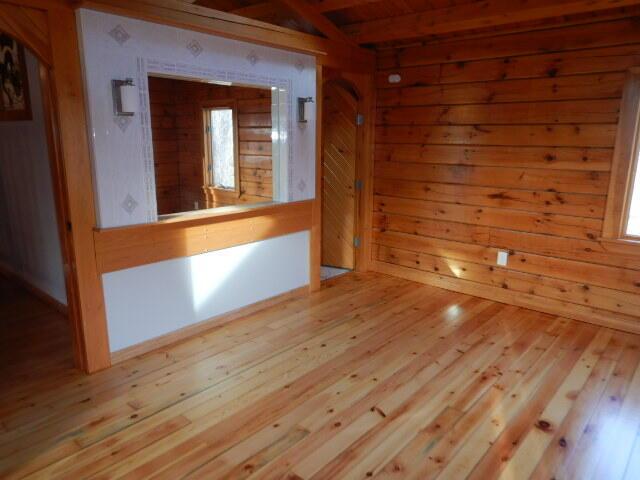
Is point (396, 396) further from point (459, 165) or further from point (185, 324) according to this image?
point (459, 165)

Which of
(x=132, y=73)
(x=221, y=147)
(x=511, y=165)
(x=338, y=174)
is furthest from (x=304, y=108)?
(x=221, y=147)

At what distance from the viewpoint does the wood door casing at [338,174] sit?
469cm

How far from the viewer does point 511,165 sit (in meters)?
3.77

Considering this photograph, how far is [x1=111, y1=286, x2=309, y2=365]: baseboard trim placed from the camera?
292 cm

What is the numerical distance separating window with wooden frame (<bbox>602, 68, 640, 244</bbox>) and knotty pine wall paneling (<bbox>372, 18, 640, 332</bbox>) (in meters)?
0.05

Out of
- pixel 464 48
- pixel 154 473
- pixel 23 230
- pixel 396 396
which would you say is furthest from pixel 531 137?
pixel 23 230

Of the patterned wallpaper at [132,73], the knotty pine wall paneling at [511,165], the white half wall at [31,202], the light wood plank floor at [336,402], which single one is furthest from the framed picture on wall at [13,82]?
the knotty pine wall paneling at [511,165]

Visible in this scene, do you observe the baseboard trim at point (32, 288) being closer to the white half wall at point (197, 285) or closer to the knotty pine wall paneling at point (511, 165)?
the white half wall at point (197, 285)

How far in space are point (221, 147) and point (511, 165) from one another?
350 cm

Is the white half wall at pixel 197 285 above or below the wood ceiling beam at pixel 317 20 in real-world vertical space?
below

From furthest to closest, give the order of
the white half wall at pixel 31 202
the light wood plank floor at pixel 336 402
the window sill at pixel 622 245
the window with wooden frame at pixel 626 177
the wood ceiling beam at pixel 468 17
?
the white half wall at pixel 31 202 → the window sill at pixel 622 245 → the window with wooden frame at pixel 626 177 → the wood ceiling beam at pixel 468 17 → the light wood plank floor at pixel 336 402

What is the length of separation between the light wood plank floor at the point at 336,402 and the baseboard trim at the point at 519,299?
0.36ft

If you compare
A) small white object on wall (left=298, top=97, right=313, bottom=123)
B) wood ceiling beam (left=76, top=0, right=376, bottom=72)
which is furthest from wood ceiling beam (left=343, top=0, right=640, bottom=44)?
small white object on wall (left=298, top=97, right=313, bottom=123)

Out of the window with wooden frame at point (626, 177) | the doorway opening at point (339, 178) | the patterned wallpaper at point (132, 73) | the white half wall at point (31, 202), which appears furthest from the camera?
the doorway opening at point (339, 178)
